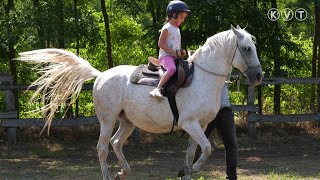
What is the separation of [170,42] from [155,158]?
5.01 meters

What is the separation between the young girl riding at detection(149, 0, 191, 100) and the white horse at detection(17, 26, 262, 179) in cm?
22

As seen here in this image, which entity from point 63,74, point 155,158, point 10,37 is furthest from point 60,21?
point 63,74

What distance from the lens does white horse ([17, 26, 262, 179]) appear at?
592 cm

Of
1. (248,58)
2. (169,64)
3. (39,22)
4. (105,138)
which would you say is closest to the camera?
(248,58)

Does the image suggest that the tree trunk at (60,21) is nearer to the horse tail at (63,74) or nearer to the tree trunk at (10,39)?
the tree trunk at (10,39)

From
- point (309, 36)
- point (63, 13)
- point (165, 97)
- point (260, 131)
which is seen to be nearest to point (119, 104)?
point (165, 97)

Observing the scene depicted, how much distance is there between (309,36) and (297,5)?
8663 millimetres

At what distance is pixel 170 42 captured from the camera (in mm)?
6184

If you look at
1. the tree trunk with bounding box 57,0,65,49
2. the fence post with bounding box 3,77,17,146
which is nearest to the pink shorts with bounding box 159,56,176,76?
the fence post with bounding box 3,77,17,146

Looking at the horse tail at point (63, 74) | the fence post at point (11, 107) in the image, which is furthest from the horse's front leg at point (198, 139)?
the fence post at point (11, 107)

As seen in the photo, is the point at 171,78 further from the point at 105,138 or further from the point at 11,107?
the point at 11,107

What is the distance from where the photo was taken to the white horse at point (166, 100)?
5918 mm

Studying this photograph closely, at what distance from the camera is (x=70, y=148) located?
11.7 meters

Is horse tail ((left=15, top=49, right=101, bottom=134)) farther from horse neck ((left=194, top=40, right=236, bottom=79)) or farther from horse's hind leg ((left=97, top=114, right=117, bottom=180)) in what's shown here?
horse neck ((left=194, top=40, right=236, bottom=79))
